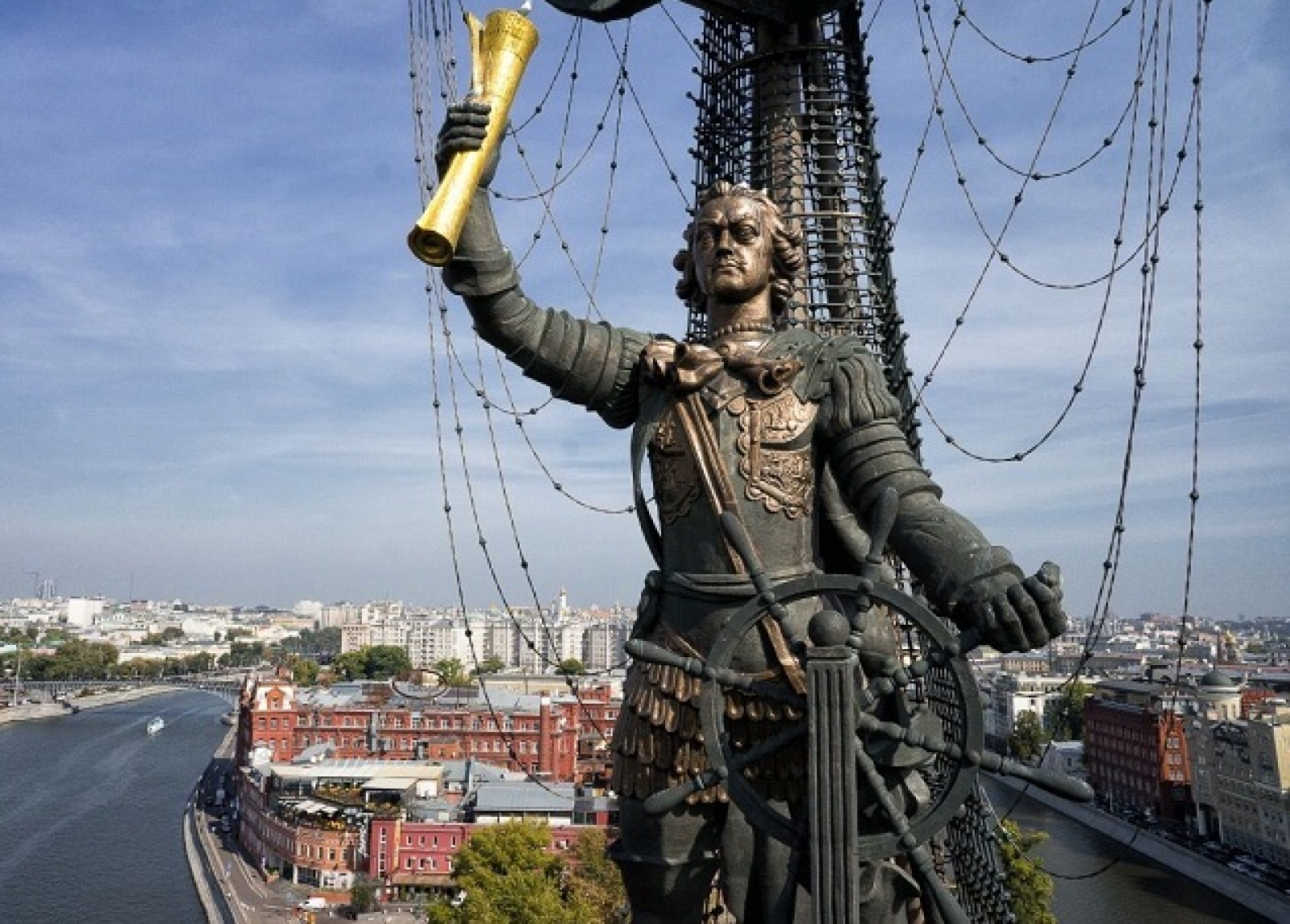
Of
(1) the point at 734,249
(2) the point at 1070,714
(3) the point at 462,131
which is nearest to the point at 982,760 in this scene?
(1) the point at 734,249

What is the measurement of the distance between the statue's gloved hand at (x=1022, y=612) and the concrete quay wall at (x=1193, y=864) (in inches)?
735

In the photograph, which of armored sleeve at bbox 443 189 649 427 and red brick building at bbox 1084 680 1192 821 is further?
red brick building at bbox 1084 680 1192 821

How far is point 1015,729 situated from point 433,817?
2550 centimetres

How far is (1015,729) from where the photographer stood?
43219 millimetres

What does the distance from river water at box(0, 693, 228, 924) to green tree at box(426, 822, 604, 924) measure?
8.28 m

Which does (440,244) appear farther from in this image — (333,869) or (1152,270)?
(333,869)

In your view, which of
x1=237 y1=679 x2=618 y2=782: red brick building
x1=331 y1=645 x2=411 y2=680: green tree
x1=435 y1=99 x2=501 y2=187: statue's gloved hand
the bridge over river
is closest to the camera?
x1=435 y1=99 x2=501 y2=187: statue's gloved hand

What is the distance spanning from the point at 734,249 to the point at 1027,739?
41.0 metres

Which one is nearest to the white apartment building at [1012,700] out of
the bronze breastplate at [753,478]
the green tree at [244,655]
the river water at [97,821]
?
the river water at [97,821]

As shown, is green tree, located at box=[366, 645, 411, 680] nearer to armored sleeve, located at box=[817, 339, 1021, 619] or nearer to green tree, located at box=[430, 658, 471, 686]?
green tree, located at box=[430, 658, 471, 686]

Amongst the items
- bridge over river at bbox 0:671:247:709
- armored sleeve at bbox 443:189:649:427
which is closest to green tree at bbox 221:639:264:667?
bridge over river at bbox 0:671:247:709

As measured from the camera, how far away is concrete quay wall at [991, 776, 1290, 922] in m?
22.9

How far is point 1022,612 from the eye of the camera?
2.50 metres

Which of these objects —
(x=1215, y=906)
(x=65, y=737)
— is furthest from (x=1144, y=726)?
(x=65, y=737)
